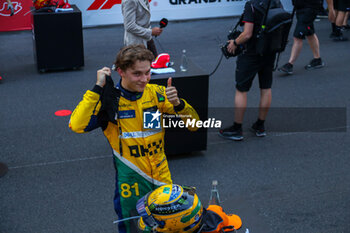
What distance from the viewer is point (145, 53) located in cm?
262

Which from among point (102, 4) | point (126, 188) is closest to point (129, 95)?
point (126, 188)

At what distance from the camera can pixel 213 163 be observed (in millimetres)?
5293

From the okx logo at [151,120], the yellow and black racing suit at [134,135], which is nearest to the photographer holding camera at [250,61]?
the yellow and black racing suit at [134,135]

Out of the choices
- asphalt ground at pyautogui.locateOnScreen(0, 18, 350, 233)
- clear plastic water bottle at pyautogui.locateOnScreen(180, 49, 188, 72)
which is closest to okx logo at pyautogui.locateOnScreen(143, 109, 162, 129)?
asphalt ground at pyautogui.locateOnScreen(0, 18, 350, 233)

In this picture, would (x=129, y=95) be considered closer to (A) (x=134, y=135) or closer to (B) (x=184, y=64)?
(A) (x=134, y=135)

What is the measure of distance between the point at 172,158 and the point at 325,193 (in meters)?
1.67

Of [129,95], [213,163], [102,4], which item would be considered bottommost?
[213,163]

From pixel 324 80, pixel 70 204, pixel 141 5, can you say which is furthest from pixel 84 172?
pixel 324 80

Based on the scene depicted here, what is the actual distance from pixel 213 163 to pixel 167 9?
726 centimetres

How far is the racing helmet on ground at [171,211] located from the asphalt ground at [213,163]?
1.63 ft

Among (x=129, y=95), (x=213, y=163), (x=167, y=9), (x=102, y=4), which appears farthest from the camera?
(x=167, y=9)

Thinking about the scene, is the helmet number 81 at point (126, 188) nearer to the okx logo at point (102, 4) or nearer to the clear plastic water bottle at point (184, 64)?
the clear plastic water bottle at point (184, 64)

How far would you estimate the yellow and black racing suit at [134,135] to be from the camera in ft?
8.75

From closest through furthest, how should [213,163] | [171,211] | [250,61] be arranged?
1. [171,211]
2. [213,163]
3. [250,61]
